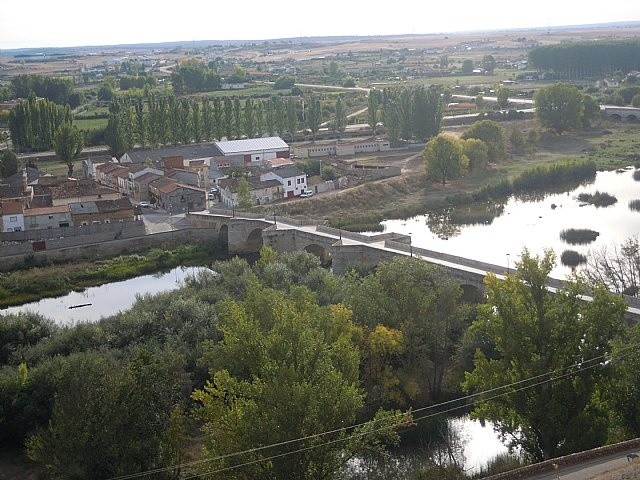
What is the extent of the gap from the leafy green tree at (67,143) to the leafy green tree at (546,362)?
3504 centimetres

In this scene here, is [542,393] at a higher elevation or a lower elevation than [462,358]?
higher

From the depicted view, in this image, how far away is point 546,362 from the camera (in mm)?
14422

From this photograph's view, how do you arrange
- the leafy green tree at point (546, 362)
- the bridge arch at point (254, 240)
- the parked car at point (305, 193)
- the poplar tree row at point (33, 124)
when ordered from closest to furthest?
the leafy green tree at point (546, 362) < the bridge arch at point (254, 240) < the parked car at point (305, 193) < the poplar tree row at point (33, 124)

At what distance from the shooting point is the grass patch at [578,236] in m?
30.7

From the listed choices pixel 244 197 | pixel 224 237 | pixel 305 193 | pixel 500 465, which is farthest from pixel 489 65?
pixel 500 465

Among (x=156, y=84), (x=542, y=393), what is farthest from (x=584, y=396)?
(x=156, y=84)

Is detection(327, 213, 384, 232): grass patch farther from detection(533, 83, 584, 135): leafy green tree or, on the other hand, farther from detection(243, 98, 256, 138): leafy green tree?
detection(533, 83, 584, 135): leafy green tree

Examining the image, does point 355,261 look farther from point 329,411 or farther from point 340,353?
point 329,411

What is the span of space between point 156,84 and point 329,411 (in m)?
88.4

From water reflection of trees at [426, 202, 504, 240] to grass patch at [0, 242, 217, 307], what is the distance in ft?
32.0

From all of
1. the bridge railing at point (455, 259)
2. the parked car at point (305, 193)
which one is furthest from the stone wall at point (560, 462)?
the parked car at point (305, 193)

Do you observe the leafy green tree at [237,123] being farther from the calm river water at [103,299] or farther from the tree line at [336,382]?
the tree line at [336,382]

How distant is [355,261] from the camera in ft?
86.2

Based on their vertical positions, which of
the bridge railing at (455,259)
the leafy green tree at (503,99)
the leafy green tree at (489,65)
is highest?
the leafy green tree at (489,65)
